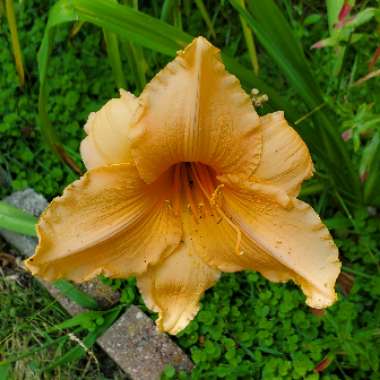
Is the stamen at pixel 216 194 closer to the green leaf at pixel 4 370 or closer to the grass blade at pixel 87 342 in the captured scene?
the grass blade at pixel 87 342

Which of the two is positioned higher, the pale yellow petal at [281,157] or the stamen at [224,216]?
the pale yellow petal at [281,157]

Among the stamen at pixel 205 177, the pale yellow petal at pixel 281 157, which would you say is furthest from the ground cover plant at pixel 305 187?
the stamen at pixel 205 177

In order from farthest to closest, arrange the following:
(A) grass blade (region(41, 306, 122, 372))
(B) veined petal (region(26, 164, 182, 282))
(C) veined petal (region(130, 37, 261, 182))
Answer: (A) grass blade (region(41, 306, 122, 372)), (B) veined petal (region(26, 164, 182, 282)), (C) veined petal (region(130, 37, 261, 182))

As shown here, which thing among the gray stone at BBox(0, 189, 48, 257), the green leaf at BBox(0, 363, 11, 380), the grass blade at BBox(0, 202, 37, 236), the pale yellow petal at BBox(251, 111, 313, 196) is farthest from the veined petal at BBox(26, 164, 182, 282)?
the gray stone at BBox(0, 189, 48, 257)

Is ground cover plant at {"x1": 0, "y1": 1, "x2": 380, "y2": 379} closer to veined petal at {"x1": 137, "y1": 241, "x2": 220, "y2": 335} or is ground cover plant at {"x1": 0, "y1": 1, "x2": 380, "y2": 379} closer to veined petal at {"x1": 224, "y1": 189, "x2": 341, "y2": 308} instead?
veined petal at {"x1": 224, "y1": 189, "x2": 341, "y2": 308}

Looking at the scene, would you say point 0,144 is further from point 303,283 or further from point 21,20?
point 303,283

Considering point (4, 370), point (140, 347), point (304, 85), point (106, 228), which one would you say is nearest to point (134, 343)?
point (140, 347)
